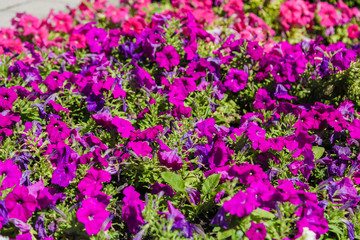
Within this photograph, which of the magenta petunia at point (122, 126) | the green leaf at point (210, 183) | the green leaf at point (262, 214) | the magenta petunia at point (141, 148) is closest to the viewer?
the green leaf at point (262, 214)

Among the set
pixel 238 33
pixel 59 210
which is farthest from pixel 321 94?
pixel 59 210

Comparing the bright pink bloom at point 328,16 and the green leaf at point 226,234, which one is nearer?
→ the green leaf at point 226,234

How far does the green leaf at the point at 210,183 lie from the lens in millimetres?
2443

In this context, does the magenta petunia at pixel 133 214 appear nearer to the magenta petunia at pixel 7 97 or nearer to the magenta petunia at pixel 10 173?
the magenta petunia at pixel 10 173

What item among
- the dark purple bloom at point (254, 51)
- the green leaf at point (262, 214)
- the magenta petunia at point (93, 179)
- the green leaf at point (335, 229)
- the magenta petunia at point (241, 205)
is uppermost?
the dark purple bloom at point (254, 51)

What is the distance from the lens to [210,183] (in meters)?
2.46

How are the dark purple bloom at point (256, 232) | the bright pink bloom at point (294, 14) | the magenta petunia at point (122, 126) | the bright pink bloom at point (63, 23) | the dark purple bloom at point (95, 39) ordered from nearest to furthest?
1. the dark purple bloom at point (256, 232)
2. the magenta petunia at point (122, 126)
3. the dark purple bloom at point (95, 39)
4. the bright pink bloom at point (63, 23)
5. the bright pink bloom at point (294, 14)

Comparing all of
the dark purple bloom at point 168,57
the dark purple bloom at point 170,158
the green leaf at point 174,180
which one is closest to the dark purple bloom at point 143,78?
the dark purple bloom at point 168,57

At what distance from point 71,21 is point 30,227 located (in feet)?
9.90

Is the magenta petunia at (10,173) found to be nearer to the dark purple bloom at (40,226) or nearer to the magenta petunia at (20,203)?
the magenta petunia at (20,203)

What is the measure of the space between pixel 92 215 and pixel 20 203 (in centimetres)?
40

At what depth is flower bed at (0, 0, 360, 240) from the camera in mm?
2186

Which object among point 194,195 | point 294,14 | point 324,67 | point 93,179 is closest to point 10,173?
point 93,179

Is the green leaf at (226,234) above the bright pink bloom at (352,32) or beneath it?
beneath
